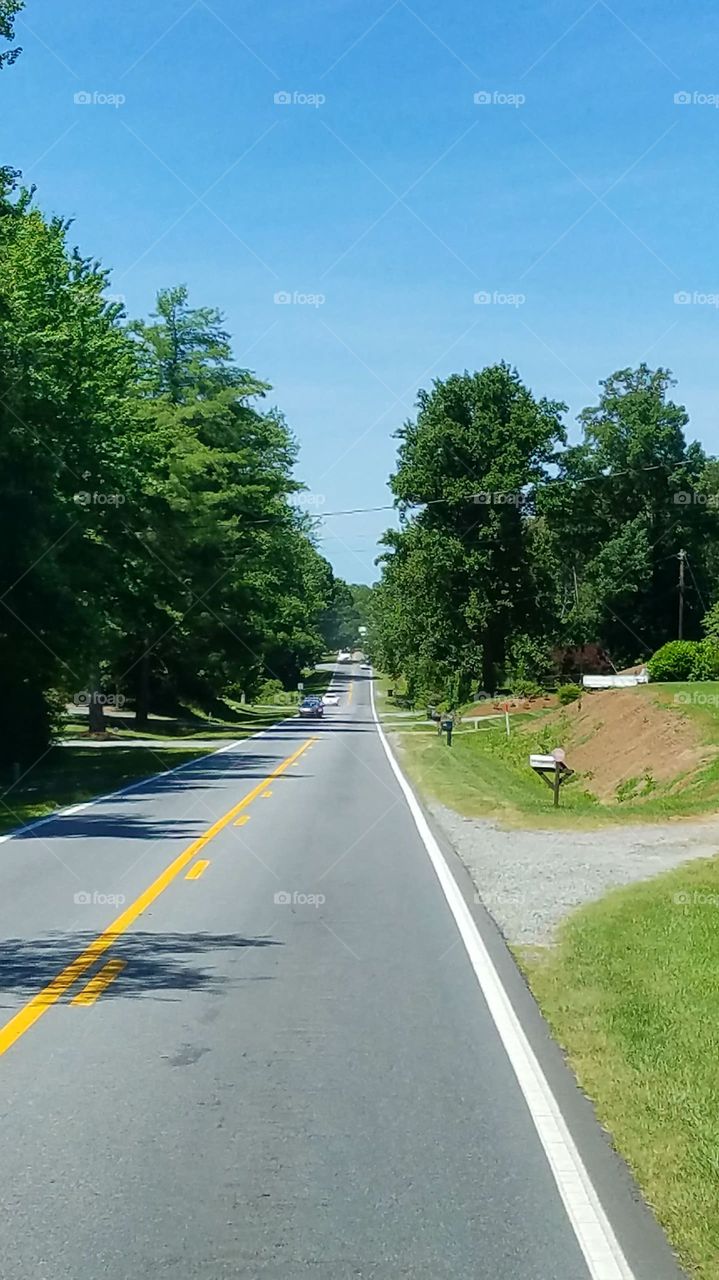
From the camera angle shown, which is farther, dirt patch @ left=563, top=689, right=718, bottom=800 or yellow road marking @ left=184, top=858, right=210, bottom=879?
dirt patch @ left=563, top=689, right=718, bottom=800

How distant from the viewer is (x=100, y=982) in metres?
10.1

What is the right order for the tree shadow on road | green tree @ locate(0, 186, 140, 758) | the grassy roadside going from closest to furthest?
the tree shadow on road, green tree @ locate(0, 186, 140, 758), the grassy roadside

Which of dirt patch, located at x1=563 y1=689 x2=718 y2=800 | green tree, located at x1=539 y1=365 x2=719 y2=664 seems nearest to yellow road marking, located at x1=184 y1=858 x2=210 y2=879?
dirt patch, located at x1=563 y1=689 x2=718 y2=800

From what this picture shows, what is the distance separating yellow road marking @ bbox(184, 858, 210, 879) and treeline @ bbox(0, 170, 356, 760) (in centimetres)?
1545

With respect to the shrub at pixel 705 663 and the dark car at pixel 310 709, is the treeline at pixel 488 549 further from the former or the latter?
the shrub at pixel 705 663

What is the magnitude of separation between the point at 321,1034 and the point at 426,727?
58.4 meters

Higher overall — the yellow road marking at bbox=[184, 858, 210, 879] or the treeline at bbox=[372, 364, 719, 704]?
the treeline at bbox=[372, 364, 719, 704]

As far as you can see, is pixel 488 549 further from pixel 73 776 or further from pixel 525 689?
pixel 73 776

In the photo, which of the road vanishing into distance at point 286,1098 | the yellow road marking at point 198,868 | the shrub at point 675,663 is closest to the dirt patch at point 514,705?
the shrub at point 675,663

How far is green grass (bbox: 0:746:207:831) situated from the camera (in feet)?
83.7

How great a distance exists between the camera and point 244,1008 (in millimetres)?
9258

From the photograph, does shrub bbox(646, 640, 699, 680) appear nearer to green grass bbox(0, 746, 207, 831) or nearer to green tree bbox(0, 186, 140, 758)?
green grass bbox(0, 746, 207, 831)

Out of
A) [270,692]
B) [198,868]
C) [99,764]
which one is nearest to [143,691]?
[99,764]

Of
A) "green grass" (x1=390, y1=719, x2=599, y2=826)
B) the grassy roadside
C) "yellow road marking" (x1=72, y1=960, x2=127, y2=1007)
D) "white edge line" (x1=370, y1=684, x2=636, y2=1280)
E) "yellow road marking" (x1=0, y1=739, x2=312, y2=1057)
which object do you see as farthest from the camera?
the grassy roadside
